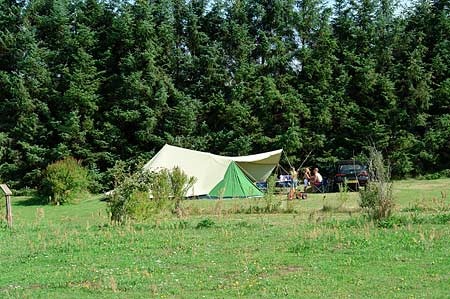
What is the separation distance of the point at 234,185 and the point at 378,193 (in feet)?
34.9

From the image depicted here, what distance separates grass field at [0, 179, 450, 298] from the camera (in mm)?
6219

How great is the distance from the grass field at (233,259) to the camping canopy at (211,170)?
854cm

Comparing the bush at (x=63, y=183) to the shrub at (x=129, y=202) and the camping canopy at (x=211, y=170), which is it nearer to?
the camping canopy at (x=211, y=170)

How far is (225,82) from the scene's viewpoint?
1177 inches

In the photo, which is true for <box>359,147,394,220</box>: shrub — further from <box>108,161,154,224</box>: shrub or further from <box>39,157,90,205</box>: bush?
<box>39,157,90,205</box>: bush

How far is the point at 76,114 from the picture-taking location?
28.1 meters

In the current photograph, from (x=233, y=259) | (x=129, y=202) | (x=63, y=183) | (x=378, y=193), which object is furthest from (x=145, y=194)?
(x=63, y=183)

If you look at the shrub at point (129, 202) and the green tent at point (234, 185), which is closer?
the shrub at point (129, 202)

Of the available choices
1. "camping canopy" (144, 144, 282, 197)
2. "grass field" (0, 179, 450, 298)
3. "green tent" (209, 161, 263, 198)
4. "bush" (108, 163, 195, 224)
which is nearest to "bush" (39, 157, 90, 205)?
"camping canopy" (144, 144, 282, 197)

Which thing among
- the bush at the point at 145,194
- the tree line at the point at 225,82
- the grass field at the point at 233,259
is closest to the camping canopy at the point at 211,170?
the tree line at the point at 225,82

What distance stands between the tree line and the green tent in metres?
6.75

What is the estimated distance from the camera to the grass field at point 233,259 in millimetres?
6219

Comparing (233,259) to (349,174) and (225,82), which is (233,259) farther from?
(225,82)

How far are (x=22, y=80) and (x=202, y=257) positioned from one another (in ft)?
74.9
